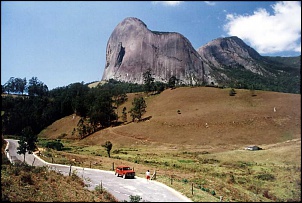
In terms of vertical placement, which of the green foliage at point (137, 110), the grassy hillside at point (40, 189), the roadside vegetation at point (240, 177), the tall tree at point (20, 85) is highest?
the tall tree at point (20, 85)

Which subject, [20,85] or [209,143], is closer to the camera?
[209,143]

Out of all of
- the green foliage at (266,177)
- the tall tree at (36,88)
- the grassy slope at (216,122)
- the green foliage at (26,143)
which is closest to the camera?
the green foliage at (266,177)

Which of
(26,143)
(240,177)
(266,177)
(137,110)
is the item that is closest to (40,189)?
(240,177)

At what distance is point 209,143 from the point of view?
2842 inches

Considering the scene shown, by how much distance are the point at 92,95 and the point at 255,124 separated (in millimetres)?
77039

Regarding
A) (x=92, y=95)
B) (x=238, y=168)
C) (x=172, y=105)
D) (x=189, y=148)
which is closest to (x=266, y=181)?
(x=238, y=168)

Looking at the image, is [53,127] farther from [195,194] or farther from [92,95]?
[195,194]

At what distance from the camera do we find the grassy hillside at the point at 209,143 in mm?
28739

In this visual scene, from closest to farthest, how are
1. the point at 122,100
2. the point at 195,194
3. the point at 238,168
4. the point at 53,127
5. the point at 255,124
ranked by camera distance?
the point at 195,194 < the point at 238,168 < the point at 255,124 < the point at 53,127 < the point at 122,100

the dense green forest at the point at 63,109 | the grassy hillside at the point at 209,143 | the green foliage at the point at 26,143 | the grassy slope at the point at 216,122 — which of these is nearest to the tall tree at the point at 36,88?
the dense green forest at the point at 63,109

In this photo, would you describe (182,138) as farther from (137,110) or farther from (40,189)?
(40,189)

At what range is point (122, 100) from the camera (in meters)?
138

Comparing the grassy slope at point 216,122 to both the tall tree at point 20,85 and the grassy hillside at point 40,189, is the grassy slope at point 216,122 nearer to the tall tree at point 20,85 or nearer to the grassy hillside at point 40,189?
the grassy hillside at point 40,189

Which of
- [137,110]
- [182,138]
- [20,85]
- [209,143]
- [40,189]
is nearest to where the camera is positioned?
[40,189]
